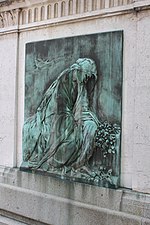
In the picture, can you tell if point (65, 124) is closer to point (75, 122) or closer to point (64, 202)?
point (75, 122)

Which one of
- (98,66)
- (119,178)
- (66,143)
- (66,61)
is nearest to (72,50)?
(66,61)

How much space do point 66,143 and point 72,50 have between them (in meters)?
1.40

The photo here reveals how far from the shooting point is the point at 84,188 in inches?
219

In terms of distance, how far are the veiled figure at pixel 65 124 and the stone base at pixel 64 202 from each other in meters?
0.30

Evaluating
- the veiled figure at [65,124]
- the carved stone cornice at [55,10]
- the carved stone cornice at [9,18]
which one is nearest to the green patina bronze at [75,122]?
the veiled figure at [65,124]

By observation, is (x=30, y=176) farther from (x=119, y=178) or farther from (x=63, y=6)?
(x=63, y=6)

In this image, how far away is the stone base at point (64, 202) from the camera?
5004mm

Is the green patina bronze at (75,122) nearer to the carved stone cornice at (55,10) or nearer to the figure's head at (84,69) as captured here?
the figure's head at (84,69)

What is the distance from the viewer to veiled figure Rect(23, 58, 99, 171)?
5555 mm

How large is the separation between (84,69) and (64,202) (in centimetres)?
199

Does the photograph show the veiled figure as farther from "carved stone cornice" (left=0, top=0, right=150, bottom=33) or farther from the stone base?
"carved stone cornice" (left=0, top=0, right=150, bottom=33)

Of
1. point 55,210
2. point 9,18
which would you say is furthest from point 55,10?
point 55,210

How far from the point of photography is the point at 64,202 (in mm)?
5734

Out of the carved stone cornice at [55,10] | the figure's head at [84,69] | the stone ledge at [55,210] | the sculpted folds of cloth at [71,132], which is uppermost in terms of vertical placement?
the carved stone cornice at [55,10]
